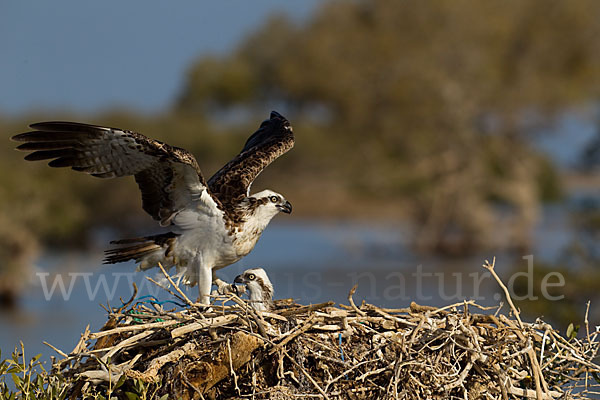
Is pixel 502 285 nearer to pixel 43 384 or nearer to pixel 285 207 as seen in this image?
pixel 285 207

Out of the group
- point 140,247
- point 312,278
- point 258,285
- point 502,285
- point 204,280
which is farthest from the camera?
point 312,278

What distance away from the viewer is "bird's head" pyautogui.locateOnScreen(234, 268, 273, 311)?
6336 mm

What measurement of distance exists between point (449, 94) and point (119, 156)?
87.5ft

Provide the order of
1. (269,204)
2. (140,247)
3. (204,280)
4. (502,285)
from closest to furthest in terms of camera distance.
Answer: (502,285) → (204,280) → (269,204) → (140,247)

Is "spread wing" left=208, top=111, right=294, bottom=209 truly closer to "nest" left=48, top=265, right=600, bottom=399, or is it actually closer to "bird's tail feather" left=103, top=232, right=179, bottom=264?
"bird's tail feather" left=103, top=232, right=179, bottom=264

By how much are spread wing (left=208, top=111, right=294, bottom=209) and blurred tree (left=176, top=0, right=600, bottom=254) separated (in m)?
23.1

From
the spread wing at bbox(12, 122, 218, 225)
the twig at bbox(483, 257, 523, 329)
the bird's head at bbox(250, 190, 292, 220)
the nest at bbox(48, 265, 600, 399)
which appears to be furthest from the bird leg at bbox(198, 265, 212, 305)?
the twig at bbox(483, 257, 523, 329)

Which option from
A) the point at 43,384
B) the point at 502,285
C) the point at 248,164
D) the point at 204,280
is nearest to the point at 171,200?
the point at 204,280

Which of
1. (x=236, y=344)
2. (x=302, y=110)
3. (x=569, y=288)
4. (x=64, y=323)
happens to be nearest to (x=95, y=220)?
(x=64, y=323)

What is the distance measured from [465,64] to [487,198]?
525 cm

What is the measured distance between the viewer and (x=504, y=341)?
538cm

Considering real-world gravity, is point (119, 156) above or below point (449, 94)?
below

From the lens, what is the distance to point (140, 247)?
6984mm

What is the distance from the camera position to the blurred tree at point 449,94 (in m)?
31.8
